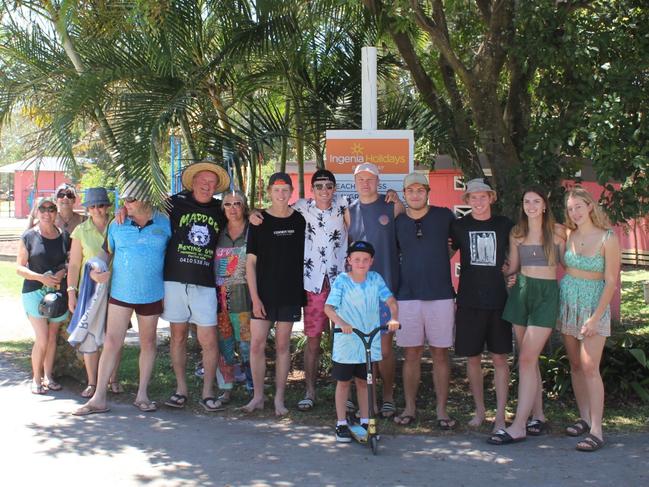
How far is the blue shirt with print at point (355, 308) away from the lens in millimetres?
5504

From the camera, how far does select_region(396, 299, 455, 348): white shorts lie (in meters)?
5.84

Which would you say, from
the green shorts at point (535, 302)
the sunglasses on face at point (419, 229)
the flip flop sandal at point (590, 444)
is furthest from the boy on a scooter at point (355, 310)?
the flip flop sandal at point (590, 444)

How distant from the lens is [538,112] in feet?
27.6

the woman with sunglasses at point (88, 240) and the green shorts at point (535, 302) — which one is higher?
the woman with sunglasses at point (88, 240)

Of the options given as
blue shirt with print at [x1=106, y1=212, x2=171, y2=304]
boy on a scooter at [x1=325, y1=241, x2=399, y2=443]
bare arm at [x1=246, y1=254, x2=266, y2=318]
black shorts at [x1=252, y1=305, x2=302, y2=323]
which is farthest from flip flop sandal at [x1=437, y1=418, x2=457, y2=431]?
blue shirt with print at [x1=106, y1=212, x2=171, y2=304]

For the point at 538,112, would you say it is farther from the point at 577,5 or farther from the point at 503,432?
the point at 503,432

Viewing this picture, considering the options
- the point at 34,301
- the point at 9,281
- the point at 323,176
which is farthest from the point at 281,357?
the point at 9,281

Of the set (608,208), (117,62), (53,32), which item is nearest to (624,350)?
(608,208)

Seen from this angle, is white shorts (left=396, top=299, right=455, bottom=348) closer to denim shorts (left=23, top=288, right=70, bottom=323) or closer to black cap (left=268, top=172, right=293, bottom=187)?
black cap (left=268, top=172, right=293, bottom=187)

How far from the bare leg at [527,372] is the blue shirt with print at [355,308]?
107 centimetres

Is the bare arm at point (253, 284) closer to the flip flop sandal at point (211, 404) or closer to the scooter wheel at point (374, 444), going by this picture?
the flip flop sandal at point (211, 404)

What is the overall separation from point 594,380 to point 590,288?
0.66m

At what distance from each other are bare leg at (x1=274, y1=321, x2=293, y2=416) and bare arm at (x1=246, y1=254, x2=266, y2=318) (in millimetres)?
196

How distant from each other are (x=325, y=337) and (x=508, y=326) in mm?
2523
